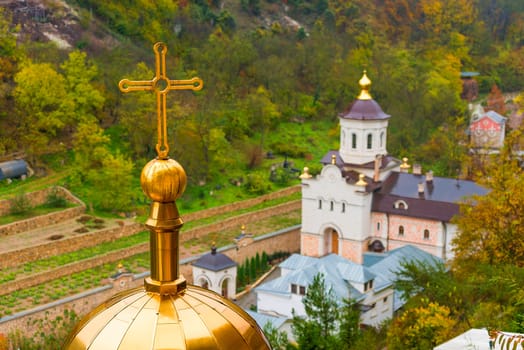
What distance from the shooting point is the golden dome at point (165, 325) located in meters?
3.59

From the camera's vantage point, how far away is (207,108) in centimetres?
3016

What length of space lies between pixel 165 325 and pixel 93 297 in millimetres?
16101

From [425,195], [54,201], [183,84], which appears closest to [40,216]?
[54,201]

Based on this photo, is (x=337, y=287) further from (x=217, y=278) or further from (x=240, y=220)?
(x=240, y=220)

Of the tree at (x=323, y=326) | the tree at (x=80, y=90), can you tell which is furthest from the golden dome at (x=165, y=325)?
the tree at (x=80, y=90)

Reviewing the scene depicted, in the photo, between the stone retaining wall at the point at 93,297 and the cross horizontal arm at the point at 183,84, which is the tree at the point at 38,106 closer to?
the stone retaining wall at the point at 93,297

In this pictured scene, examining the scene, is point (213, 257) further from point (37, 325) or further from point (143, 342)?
point (143, 342)

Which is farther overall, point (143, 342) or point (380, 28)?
point (380, 28)

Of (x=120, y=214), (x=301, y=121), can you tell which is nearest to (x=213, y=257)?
(x=120, y=214)

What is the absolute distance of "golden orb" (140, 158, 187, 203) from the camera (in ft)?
12.2

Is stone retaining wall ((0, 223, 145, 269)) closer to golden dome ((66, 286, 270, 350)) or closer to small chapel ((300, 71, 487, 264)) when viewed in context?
small chapel ((300, 71, 487, 264))

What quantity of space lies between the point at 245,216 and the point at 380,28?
31359 mm

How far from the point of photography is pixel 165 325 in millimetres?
3609

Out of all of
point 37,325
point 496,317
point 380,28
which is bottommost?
point 37,325
